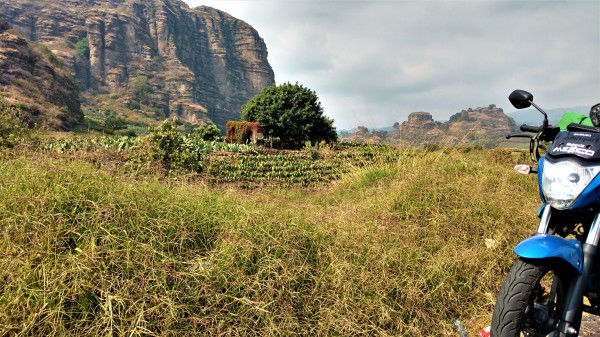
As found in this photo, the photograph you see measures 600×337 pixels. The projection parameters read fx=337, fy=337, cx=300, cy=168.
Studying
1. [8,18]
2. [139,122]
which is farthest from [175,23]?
[139,122]

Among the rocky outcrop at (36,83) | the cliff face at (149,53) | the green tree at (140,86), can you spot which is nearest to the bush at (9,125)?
the rocky outcrop at (36,83)

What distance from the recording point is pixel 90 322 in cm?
193

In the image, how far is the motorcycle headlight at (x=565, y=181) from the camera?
5.74 feet

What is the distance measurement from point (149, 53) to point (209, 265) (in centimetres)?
14059

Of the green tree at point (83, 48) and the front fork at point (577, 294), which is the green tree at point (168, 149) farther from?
the green tree at point (83, 48)

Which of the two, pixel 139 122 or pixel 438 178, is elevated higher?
pixel 139 122

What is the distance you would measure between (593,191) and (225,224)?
2.40 metres

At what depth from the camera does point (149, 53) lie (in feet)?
408

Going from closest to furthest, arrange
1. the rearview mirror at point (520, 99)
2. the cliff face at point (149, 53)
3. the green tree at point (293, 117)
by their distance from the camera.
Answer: the rearview mirror at point (520, 99)
the green tree at point (293, 117)
the cliff face at point (149, 53)

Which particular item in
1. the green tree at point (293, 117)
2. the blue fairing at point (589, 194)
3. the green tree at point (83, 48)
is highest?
the green tree at point (83, 48)

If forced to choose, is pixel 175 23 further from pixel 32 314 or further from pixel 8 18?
pixel 32 314

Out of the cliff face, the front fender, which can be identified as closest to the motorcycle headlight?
the front fender

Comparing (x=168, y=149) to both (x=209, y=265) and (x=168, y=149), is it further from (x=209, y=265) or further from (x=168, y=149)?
(x=209, y=265)

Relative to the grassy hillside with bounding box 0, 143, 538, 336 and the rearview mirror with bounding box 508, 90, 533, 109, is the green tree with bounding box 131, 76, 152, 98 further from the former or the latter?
the rearview mirror with bounding box 508, 90, 533, 109
